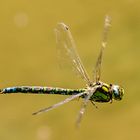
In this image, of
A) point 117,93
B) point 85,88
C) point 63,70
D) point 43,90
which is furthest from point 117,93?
point 63,70

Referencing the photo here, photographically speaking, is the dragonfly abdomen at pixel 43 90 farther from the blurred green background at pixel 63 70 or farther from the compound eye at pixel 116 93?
the blurred green background at pixel 63 70

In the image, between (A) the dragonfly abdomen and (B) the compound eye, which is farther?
(A) the dragonfly abdomen

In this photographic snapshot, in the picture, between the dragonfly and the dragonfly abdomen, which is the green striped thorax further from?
the dragonfly abdomen

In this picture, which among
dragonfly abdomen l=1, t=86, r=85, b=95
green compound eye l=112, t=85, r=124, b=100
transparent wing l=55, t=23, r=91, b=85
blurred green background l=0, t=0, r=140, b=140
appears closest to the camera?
green compound eye l=112, t=85, r=124, b=100

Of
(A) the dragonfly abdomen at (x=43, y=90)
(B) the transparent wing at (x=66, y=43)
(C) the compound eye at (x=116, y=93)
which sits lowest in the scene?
(A) the dragonfly abdomen at (x=43, y=90)

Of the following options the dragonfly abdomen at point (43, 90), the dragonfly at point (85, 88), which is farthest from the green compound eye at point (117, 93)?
the dragonfly abdomen at point (43, 90)

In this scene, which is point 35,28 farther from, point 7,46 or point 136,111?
point 136,111

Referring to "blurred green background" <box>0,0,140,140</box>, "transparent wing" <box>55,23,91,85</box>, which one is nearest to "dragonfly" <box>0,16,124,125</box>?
"transparent wing" <box>55,23,91,85</box>

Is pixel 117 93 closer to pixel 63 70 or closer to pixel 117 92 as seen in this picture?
pixel 117 92
